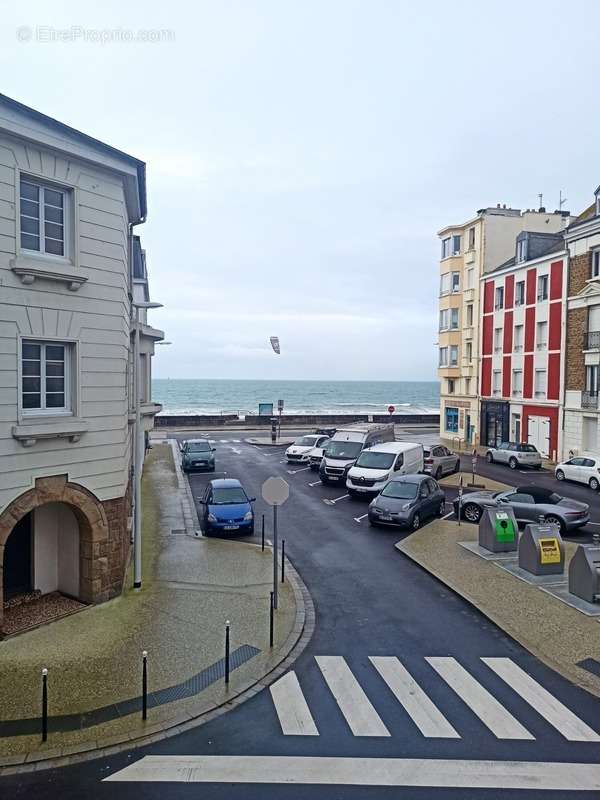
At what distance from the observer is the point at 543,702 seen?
900 cm

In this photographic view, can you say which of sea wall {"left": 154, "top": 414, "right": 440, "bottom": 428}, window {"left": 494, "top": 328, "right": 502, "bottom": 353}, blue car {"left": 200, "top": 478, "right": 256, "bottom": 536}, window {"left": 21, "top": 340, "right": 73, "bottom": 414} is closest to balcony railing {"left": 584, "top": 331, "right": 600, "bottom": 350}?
window {"left": 494, "top": 328, "right": 502, "bottom": 353}

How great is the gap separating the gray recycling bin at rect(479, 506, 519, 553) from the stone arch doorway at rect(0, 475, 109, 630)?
33.1 feet

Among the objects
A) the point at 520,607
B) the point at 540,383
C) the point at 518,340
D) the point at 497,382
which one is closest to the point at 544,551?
the point at 520,607

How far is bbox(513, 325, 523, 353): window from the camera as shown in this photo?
134 ft

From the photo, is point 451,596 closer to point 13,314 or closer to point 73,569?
point 73,569

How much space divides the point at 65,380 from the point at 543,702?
10.2m

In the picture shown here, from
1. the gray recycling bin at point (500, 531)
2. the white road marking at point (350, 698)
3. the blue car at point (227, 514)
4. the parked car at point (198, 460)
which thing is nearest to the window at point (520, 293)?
the parked car at point (198, 460)

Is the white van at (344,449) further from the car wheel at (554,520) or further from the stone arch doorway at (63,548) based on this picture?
the stone arch doorway at (63,548)

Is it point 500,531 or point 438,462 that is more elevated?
point 438,462

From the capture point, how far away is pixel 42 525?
1323 centimetres

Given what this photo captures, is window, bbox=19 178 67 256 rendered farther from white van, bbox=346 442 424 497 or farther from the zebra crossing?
white van, bbox=346 442 424 497

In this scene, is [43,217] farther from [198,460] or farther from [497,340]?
[497,340]

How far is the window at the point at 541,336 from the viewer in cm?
3834

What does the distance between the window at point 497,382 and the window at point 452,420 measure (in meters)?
5.41
